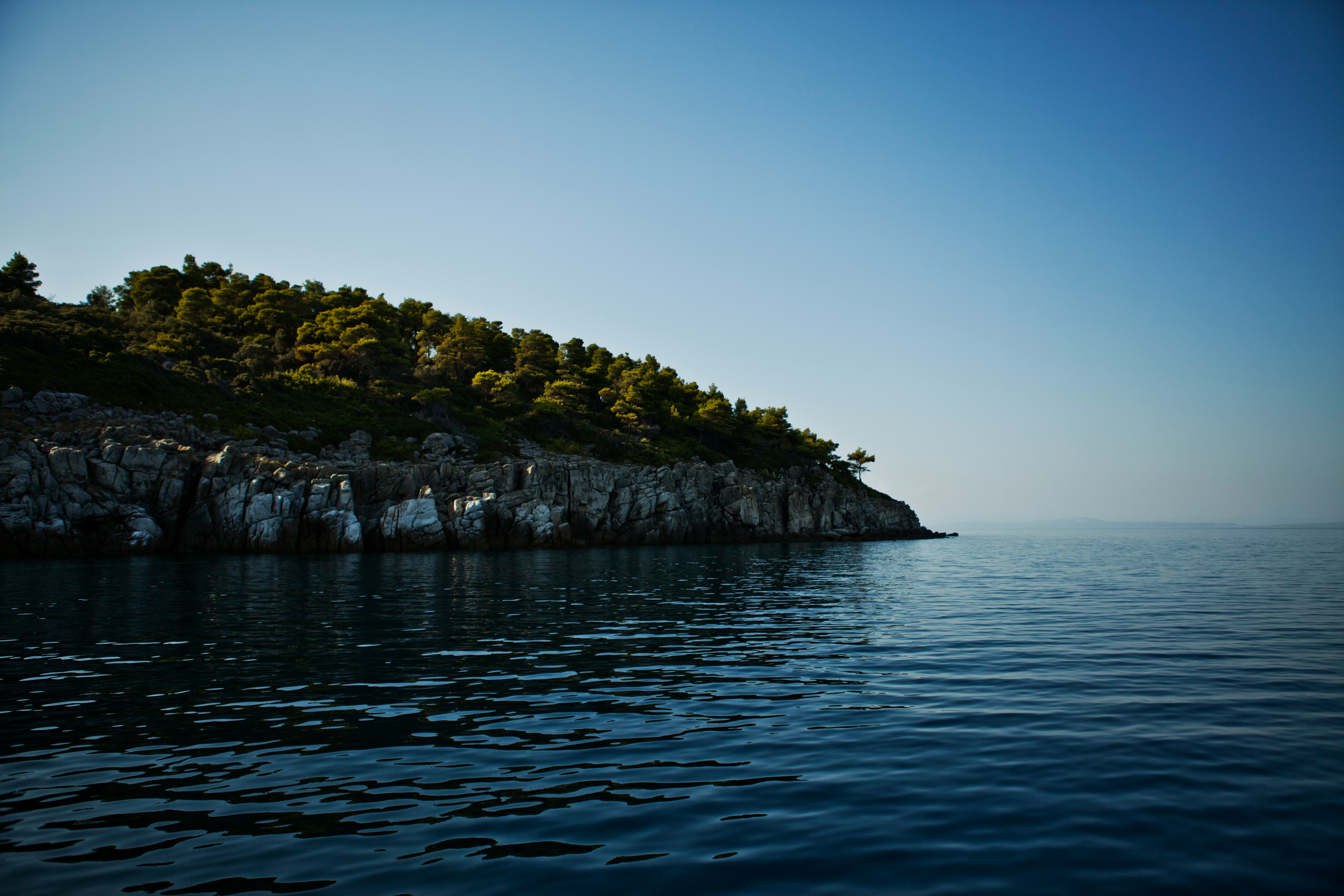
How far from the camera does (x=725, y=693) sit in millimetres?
12633

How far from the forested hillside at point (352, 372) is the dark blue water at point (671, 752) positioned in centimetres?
5075

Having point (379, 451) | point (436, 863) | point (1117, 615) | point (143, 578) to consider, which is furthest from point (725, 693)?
point (379, 451)

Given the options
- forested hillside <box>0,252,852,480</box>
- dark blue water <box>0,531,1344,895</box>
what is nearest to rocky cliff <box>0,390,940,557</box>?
forested hillside <box>0,252,852,480</box>

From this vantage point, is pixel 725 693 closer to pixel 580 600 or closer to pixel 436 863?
pixel 436 863

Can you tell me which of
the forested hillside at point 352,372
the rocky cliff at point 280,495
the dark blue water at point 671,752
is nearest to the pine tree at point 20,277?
the forested hillside at point 352,372

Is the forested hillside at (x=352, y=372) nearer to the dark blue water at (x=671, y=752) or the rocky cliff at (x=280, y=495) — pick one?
the rocky cliff at (x=280, y=495)

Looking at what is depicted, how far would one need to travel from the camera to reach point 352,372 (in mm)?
88000

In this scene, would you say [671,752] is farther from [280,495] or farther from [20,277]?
[20,277]

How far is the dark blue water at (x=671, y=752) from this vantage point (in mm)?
6270

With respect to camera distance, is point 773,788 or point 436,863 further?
point 773,788

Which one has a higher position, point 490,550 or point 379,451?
point 379,451

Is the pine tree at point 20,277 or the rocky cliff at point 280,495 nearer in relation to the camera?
the rocky cliff at point 280,495

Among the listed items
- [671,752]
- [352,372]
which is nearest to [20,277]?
[352,372]

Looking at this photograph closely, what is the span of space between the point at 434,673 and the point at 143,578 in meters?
25.7
